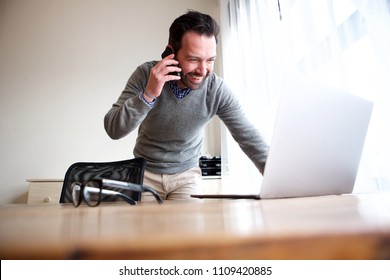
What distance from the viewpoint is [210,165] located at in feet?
8.36

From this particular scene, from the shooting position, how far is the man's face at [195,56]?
127 cm

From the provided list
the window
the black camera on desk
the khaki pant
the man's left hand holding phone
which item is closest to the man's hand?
the man's left hand holding phone

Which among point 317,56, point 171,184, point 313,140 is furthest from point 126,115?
point 317,56

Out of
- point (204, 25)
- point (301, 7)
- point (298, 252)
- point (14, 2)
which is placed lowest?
point (298, 252)

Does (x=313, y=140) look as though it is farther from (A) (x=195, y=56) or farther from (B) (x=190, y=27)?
(B) (x=190, y=27)

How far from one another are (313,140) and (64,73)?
2855 mm

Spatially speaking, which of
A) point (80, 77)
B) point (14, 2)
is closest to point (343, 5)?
point (80, 77)

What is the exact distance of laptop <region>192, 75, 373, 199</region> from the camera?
642 mm

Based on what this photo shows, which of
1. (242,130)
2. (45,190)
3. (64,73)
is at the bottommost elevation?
(45,190)

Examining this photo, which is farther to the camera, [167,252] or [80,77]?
[80,77]

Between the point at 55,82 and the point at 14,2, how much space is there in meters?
0.96

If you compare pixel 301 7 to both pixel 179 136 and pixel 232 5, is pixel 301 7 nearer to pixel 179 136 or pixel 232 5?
pixel 179 136

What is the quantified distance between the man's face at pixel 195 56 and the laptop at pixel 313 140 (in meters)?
0.68

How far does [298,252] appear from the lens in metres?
0.14
